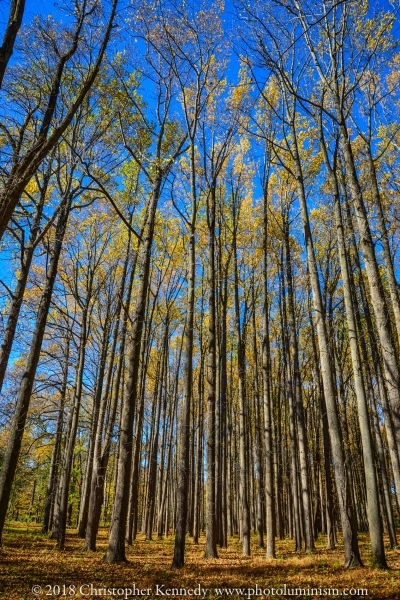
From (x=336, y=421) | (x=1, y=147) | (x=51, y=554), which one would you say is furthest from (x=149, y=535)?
(x=1, y=147)

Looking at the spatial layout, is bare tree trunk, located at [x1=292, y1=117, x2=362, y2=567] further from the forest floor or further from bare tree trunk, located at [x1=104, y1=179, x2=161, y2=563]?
bare tree trunk, located at [x1=104, y1=179, x2=161, y2=563]

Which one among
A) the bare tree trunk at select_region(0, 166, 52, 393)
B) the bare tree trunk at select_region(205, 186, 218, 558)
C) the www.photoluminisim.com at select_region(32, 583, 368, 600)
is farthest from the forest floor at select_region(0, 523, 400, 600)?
the bare tree trunk at select_region(0, 166, 52, 393)

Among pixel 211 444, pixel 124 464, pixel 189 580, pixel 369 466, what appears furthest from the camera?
pixel 211 444

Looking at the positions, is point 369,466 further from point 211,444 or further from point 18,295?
point 18,295

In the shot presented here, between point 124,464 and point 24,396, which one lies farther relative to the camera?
point 124,464

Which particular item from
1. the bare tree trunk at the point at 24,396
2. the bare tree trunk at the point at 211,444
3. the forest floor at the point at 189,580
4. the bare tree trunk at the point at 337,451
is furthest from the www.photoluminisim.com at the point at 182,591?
the bare tree trunk at the point at 211,444

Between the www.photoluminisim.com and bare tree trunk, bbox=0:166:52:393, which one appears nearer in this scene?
the www.photoluminisim.com

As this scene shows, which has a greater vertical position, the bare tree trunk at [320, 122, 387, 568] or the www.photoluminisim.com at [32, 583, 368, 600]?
the bare tree trunk at [320, 122, 387, 568]

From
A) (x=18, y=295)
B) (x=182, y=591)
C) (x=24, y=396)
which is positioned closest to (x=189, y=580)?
(x=182, y=591)

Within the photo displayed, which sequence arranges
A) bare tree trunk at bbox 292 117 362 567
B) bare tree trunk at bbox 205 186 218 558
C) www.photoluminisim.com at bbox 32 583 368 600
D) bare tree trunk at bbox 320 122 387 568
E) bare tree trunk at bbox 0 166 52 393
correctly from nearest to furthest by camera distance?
www.photoluminisim.com at bbox 32 583 368 600 < bare tree trunk at bbox 320 122 387 568 < bare tree trunk at bbox 292 117 362 567 < bare tree trunk at bbox 0 166 52 393 < bare tree trunk at bbox 205 186 218 558

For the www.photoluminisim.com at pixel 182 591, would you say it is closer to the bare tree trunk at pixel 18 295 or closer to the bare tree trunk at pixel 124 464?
the bare tree trunk at pixel 124 464

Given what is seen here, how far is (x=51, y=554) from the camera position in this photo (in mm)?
8469

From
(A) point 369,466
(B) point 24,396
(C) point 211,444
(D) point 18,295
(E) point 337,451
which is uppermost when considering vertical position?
(D) point 18,295

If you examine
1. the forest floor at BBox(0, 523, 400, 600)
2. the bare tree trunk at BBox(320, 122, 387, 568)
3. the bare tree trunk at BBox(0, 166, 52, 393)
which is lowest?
the forest floor at BBox(0, 523, 400, 600)
